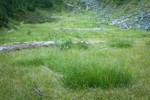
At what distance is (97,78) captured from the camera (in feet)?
25.1

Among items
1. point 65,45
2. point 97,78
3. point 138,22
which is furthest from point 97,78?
point 138,22

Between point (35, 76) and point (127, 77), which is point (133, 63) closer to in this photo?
point (127, 77)

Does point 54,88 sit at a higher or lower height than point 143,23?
higher

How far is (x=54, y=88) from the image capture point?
303 inches

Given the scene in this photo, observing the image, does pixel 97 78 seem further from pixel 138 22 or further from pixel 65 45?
pixel 138 22

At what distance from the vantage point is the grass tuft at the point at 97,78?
759 centimetres

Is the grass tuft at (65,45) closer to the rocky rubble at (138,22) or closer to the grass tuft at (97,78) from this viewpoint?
the grass tuft at (97,78)

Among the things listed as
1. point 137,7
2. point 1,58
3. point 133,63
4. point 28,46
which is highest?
point 133,63

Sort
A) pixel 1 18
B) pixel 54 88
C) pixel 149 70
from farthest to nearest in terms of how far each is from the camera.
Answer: pixel 1 18 → pixel 149 70 → pixel 54 88

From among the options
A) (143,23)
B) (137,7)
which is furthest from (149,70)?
(137,7)

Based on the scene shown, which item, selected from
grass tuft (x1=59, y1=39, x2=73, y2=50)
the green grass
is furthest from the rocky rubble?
the green grass

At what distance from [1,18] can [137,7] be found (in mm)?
26376

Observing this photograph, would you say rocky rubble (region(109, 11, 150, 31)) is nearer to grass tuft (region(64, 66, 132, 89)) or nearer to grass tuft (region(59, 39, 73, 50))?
grass tuft (region(59, 39, 73, 50))

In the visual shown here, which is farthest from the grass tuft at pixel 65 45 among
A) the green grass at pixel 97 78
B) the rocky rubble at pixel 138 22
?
the rocky rubble at pixel 138 22
